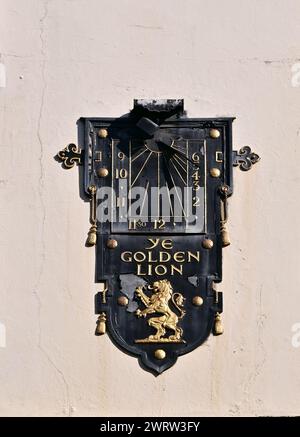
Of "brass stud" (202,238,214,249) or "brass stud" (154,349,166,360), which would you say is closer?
"brass stud" (154,349,166,360)

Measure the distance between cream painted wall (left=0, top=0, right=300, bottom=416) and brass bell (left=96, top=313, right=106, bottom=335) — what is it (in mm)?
65

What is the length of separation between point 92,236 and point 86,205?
0.21 m

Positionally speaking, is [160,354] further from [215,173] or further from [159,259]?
[215,173]

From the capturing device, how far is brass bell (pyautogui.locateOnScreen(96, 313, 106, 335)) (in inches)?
311

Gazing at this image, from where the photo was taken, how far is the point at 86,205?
8.08 m

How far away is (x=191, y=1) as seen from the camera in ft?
27.2

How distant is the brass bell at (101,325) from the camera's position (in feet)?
26.0

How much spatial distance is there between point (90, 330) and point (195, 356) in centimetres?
69

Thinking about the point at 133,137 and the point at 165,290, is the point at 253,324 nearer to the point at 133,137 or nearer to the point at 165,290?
the point at 165,290
